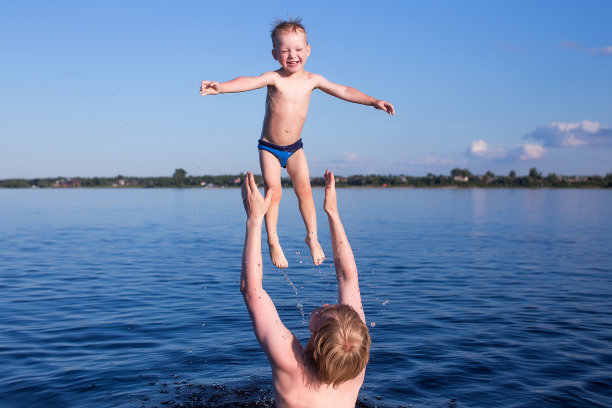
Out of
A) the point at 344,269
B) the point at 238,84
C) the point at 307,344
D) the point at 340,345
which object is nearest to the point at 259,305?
the point at 307,344

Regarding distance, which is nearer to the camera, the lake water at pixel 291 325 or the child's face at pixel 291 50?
the child's face at pixel 291 50

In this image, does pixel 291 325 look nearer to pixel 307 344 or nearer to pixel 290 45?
pixel 290 45

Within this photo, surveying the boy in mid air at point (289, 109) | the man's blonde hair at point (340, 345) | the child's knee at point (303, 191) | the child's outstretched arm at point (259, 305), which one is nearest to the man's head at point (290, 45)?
the boy in mid air at point (289, 109)

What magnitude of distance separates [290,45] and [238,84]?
0.75 meters

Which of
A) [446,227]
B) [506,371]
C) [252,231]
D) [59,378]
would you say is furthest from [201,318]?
[446,227]

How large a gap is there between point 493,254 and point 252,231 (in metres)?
25.2

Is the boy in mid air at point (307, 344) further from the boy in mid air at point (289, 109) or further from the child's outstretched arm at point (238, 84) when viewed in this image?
the boy in mid air at point (289, 109)

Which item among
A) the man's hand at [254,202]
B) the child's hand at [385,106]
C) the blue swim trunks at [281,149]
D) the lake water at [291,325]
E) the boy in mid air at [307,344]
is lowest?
the lake water at [291,325]

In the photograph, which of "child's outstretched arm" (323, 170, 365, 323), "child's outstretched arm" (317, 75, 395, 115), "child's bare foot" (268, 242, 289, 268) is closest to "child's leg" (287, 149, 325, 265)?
"child's bare foot" (268, 242, 289, 268)

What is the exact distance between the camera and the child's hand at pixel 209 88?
6080 millimetres

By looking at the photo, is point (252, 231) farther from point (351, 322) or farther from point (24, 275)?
point (24, 275)

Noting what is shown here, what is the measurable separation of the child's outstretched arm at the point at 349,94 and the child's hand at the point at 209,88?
144 centimetres

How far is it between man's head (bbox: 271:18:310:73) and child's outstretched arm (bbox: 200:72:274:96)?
0.26 m

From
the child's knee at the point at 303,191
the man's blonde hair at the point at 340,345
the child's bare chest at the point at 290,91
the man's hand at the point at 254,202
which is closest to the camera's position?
the man's blonde hair at the point at 340,345
